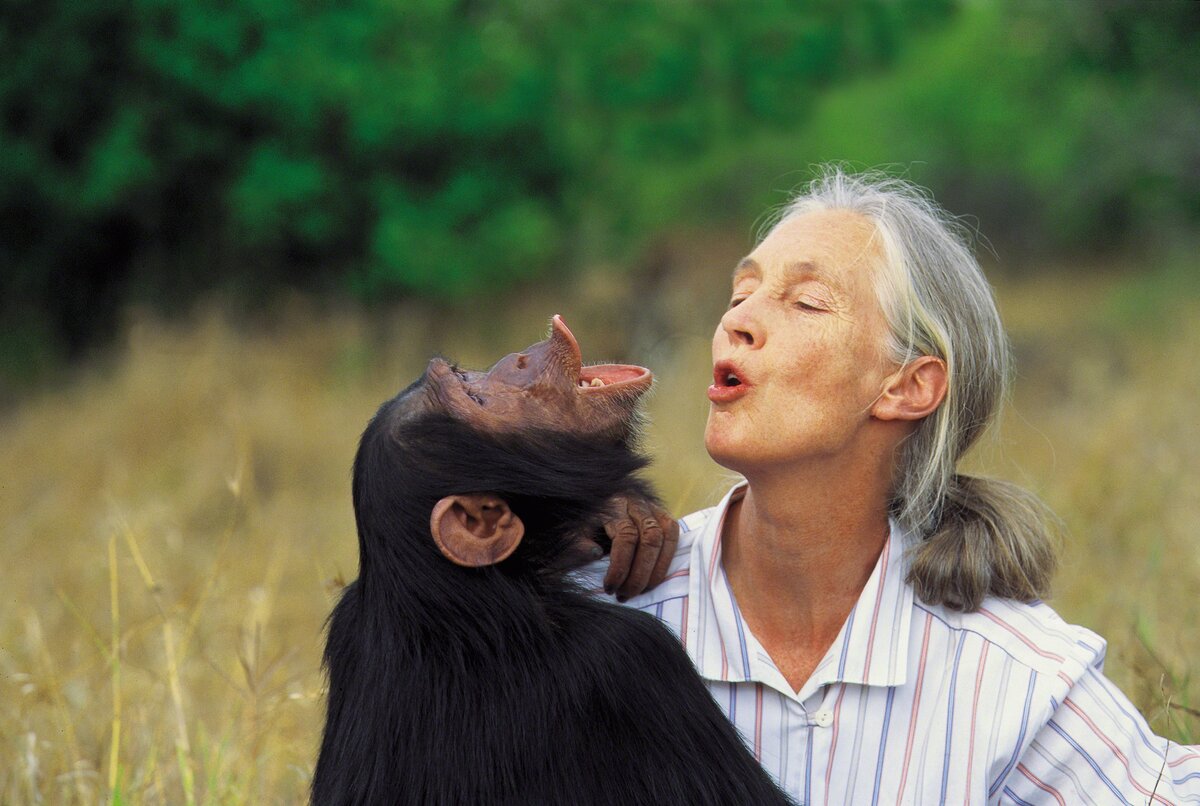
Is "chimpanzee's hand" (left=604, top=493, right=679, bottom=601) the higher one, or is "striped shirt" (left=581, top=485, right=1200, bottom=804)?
"chimpanzee's hand" (left=604, top=493, right=679, bottom=601)

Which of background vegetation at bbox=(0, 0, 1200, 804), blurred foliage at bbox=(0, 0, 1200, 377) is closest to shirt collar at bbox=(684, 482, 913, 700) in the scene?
background vegetation at bbox=(0, 0, 1200, 804)

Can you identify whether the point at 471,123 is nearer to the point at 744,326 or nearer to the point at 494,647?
the point at 744,326

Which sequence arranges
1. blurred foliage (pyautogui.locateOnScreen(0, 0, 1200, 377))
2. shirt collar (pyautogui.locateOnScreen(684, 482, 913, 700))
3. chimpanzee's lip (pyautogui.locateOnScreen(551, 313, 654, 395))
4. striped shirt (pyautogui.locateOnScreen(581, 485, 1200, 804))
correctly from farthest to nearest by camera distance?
blurred foliage (pyautogui.locateOnScreen(0, 0, 1200, 377)), chimpanzee's lip (pyautogui.locateOnScreen(551, 313, 654, 395)), shirt collar (pyautogui.locateOnScreen(684, 482, 913, 700)), striped shirt (pyautogui.locateOnScreen(581, 485, 1200, 804))

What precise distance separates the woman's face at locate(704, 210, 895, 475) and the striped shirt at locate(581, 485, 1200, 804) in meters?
0.32

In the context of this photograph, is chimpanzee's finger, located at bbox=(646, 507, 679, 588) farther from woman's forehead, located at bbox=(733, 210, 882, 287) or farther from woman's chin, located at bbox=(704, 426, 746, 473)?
woman's forehead, located at bbox=(733, 210, 882, 287)

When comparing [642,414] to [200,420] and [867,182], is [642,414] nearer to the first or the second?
[867,182]

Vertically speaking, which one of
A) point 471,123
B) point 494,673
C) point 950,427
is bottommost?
point 494,673

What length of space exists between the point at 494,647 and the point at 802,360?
0.87m

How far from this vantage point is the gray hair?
2670 millimetres

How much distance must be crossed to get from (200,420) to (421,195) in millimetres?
3610

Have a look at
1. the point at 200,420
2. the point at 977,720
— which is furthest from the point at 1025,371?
the point at 977,720

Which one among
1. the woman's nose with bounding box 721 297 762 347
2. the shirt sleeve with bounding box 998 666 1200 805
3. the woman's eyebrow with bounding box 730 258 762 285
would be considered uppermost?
the woman's eyebrow with bounding box 730 258 762 285

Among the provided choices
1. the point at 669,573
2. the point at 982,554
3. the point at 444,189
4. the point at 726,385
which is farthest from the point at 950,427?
the point at 444,189

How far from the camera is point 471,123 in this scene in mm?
12102
